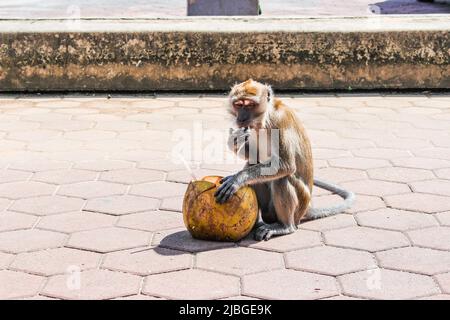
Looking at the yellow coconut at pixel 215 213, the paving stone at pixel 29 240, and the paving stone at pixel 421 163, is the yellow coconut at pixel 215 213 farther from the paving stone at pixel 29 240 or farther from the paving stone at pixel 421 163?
the paving stone at pixel 421 163

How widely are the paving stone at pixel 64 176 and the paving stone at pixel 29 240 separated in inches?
35.6

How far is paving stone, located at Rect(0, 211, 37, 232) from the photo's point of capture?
4152mm

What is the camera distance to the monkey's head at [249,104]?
12.0ft

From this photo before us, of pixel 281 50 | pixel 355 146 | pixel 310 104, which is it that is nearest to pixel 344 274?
pixel 355 146

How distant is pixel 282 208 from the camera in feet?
12.9

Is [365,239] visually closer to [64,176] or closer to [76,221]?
[76,221]

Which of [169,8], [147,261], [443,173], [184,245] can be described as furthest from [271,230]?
[169,8]

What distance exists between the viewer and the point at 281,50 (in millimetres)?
7406

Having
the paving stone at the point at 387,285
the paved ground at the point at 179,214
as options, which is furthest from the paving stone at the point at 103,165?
the paving stone at the point at 387,285

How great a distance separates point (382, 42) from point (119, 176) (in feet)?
11.5

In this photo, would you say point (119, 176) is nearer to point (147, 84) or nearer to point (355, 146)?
point (355, 146)

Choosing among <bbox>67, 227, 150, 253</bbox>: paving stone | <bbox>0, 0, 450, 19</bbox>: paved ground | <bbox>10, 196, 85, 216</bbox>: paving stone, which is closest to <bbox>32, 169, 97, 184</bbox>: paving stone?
<bbox>10, 196, 85, 216</bbox>: paving stone

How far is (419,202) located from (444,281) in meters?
1.15

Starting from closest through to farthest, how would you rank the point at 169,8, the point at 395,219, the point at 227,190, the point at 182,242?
the point at 227,190 → the point at 182,242 → the point at 395,219 → the point at 169,8
